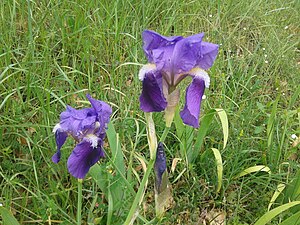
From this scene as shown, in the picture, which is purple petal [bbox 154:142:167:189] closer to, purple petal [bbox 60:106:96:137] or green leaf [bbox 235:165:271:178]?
purple petal [bbox 60:106:96:137]

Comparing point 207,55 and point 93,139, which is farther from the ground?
point 207,55

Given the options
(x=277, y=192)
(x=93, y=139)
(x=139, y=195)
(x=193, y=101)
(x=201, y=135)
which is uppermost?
(x=193, y=101)

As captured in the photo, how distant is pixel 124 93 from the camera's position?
203 cm

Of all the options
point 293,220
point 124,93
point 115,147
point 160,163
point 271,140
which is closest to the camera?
point 160,163

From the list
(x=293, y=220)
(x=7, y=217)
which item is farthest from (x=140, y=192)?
(x=293, y=220)

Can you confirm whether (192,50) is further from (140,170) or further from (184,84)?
(184,84)

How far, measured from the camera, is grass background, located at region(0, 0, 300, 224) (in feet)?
5.21

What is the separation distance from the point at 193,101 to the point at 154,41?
174 mm

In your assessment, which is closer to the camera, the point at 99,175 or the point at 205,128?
the point at 99,175

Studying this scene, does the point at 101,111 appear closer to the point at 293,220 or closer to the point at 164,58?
the point at 164,58

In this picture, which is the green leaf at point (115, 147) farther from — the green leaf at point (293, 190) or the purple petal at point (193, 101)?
the green leaf at point (293, 190)

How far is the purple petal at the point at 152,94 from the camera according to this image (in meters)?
1.02

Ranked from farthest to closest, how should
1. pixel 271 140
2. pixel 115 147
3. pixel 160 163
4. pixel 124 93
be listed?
pixel 124 93
pixel 271 140
pixel 115 147
pixel 160 163

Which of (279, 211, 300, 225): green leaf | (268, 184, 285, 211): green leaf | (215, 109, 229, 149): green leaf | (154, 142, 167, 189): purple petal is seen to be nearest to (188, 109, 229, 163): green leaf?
(215, 109, 229, 149): green leaf
